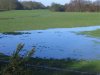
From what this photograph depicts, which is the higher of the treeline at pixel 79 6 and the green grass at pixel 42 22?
the green grass at pixel 42 22

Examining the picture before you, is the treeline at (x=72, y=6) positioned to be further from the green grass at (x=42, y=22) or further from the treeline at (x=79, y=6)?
the green grass at (x=42, y=22)

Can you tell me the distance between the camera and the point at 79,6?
80.4 meters

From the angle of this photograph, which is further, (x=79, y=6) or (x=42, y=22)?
(x=79, y=6)

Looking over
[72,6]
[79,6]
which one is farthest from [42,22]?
[72,6]

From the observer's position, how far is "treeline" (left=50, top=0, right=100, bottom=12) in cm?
7586

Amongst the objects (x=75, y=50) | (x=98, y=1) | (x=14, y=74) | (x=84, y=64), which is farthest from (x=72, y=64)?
(x=98, y=1)

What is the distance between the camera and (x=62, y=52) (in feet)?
49.9

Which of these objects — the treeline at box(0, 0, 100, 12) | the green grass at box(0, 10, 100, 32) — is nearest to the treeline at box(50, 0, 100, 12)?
the treeline at box(0, 0, 100, 12)

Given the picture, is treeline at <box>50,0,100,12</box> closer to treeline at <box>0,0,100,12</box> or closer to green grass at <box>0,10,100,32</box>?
treeline at <box>0,0,100,12</box>

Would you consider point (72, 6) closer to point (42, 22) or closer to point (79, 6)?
point (79, 6)

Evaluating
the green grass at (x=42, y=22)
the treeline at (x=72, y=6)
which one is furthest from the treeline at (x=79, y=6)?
the green grass at (x=42, y=22)

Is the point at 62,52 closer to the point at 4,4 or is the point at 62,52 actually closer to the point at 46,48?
the point at 46,48

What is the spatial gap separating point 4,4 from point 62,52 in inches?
2885

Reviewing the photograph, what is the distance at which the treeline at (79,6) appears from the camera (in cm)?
7586
